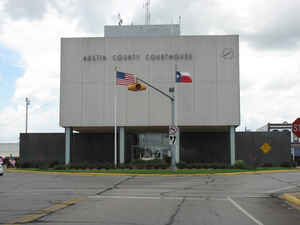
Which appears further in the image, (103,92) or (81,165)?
(103,92)

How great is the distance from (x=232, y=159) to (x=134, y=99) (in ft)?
33.4

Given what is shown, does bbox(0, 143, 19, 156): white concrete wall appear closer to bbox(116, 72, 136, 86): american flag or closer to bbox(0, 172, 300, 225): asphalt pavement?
bbox(116, 72, 136, 86): american flag

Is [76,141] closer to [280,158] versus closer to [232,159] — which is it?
[232,159]

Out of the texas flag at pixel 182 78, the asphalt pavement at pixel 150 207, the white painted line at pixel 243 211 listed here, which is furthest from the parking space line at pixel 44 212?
the texas flag at pixel 182 78

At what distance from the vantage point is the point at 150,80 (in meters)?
37.2

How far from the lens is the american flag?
97.9 feet

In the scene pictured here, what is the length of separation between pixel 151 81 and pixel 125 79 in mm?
7415

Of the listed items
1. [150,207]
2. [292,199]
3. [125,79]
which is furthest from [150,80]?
[150,207]

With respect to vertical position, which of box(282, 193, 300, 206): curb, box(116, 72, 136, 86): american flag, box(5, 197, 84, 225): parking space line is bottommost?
box(282, 193, 300, 206): curb

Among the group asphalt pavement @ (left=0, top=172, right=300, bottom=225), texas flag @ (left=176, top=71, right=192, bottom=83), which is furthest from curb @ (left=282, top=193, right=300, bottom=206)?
texas flag @ (left=176, top=71, right=192, bottom=83)

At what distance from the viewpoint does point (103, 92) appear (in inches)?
1479

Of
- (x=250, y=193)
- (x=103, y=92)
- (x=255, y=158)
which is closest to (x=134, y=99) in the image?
(x=103, y=92)

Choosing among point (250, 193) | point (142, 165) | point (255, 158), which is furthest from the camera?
point (255, 158)

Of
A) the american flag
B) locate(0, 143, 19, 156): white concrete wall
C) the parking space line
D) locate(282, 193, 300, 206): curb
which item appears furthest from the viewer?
locate(0, 143, 19, 156): white concrete wall
